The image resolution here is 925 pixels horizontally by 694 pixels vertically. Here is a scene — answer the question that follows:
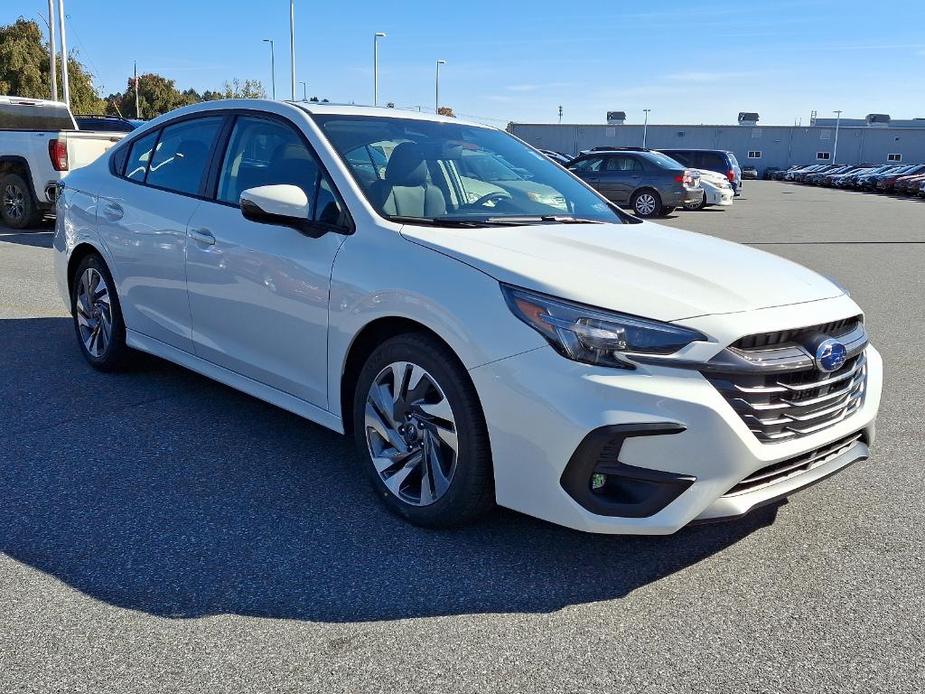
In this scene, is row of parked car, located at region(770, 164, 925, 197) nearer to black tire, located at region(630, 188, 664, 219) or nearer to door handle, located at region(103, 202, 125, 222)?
black tire, located at region(630, 188, 664, 219)

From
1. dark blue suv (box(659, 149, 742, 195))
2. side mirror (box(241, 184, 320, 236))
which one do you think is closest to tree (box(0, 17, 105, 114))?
dark blue suv (box(659, 149, 742, 195))

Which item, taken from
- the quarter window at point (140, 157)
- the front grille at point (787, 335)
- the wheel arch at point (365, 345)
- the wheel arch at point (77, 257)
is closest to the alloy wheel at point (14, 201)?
the wheel arch at point (77, 257)

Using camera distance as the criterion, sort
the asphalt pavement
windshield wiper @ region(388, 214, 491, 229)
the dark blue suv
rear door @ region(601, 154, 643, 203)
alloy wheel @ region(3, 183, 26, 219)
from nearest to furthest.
→ the asphalt pavement → windshield wiper @ region(388, 214, 491, 229) → alloy wheel @ region(3, 183, 26, 219) → rear door @ region(601, 154, 643, 203) → the dark blue suv

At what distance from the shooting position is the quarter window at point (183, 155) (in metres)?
4.68

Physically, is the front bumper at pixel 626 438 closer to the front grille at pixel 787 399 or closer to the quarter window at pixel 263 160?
the front grille at pixel 787 399

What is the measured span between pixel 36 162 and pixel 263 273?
32.2 feet

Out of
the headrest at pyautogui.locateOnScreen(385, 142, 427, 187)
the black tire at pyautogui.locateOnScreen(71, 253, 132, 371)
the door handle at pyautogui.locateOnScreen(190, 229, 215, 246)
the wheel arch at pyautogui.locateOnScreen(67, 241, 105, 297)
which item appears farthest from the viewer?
the wheel arch at pyautogui.locateOnScreen(67, 241, 105, 297)

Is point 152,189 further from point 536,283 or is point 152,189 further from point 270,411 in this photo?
point 536,283

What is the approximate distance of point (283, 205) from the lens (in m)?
3.71

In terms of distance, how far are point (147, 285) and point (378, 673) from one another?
9.97ft

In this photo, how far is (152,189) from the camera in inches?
195

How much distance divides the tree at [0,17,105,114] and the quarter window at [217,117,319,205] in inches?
1879

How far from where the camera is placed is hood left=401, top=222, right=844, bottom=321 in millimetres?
3033

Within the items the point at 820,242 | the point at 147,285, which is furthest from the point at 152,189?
the point at 820,242
